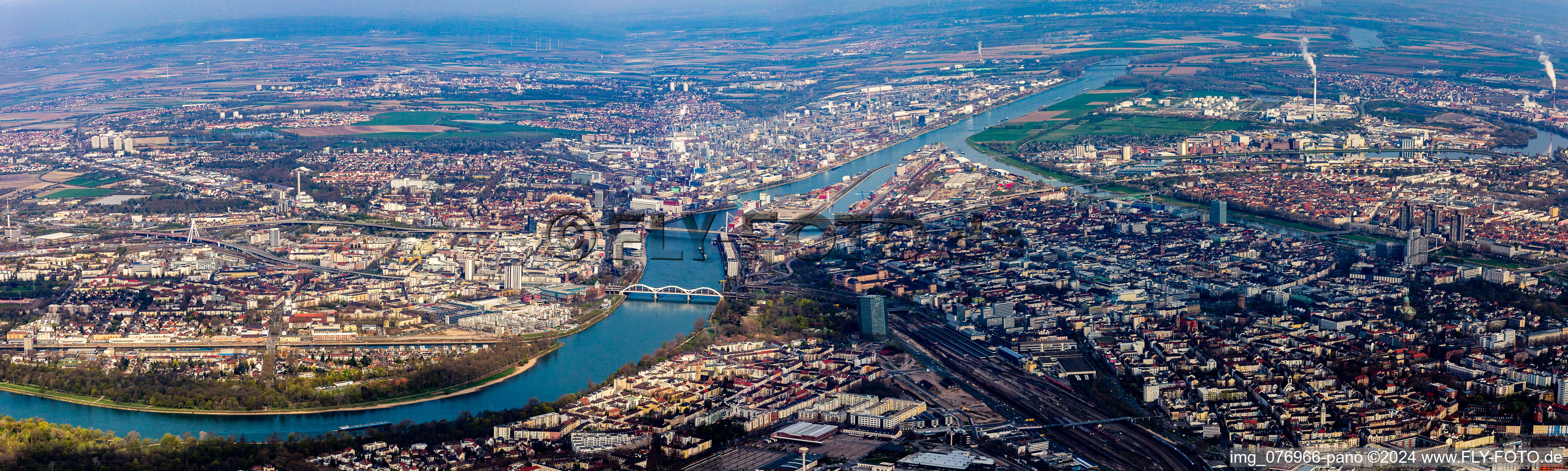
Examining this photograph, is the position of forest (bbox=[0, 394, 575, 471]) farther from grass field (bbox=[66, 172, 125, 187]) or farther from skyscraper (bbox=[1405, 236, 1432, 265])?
grass field (bbox=[66, 172, 125, 187])

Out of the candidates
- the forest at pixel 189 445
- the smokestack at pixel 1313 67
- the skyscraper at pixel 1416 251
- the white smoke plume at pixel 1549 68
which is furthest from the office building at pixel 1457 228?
the white smoke plume at pixel 1549 68

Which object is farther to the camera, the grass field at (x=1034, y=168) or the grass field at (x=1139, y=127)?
the grass field at (x=1139, y=127)

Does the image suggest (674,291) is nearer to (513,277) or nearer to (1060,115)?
(513,277)

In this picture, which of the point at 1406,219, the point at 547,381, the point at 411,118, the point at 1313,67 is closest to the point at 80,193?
the point at 411,118

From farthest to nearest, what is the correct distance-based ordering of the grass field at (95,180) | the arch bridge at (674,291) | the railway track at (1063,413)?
the grass field at (95,180) → the arch bridge at (674,291) → the railway track at (1063,413)

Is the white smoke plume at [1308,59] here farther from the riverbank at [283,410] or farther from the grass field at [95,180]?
the riverbank at [283,410]

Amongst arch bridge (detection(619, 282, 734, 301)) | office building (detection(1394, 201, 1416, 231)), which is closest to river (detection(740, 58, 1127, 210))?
arch bridge (detection(619, 282, 734, 301))
